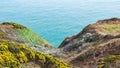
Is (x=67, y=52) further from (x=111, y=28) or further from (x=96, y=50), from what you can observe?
(x=111, y=28)

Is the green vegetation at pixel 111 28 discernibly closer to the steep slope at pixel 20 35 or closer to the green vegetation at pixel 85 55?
the steep slope at pixel 20 35

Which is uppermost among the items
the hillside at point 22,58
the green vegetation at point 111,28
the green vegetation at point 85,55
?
the green vegetation at point 111,28

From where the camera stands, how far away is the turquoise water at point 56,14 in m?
116

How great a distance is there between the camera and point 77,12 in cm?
13775

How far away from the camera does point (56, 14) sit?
139 meters

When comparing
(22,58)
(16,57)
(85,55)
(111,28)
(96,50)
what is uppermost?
(111,28)

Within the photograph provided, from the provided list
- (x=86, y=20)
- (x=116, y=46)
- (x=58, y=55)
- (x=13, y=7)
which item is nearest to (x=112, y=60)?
(x=116, y=46)

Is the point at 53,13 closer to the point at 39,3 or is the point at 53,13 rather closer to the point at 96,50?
the point at 39,3

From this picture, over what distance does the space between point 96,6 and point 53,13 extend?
1934cm

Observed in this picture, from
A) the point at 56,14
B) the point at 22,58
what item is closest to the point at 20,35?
the point at 22,58

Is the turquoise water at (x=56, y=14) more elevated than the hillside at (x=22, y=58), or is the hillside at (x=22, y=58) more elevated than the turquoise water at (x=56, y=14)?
the turquoise water at (x=56, y=14)

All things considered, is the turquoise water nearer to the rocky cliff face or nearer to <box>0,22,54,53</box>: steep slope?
<box>0,22,54,53</box>: steep slope

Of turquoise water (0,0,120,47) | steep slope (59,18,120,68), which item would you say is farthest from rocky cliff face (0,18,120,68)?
turquoise water (0,0,120,47)

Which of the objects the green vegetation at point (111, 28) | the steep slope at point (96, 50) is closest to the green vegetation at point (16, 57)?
the steep slope at point (96, 50)
